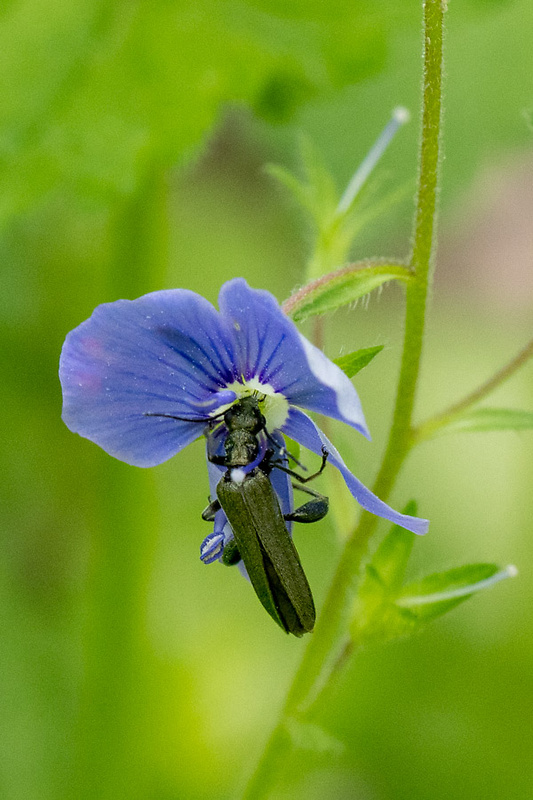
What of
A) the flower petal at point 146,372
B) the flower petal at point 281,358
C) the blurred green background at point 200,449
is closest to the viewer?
the flower petal at point 281,358

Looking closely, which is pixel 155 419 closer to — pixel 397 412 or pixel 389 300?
pixel 397 412

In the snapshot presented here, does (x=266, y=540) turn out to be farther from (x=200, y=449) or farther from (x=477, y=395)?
(x=200, y=449)

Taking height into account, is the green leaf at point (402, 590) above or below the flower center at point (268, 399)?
below

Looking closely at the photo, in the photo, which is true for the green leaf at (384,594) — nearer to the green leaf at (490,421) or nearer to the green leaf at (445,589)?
the green leaf at (445,589)

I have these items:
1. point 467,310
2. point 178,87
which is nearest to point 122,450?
point 178,87

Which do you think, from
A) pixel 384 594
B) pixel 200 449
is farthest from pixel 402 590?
pixel 200 449

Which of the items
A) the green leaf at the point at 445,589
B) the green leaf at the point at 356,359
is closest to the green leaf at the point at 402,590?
the green leaf at the point at 445,589

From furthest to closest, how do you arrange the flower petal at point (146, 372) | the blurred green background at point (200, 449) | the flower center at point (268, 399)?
the blurred green background at point (200, 449) < the flower center at point (268, 399) < the flower petal at point (146, 372)
